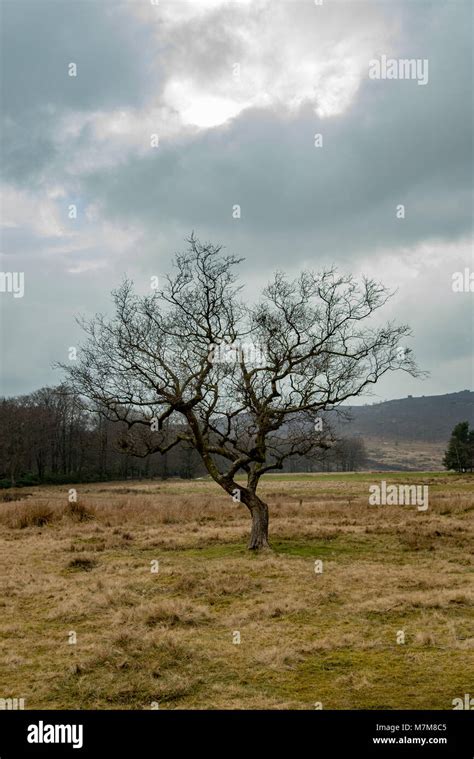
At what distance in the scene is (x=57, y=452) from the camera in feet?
276

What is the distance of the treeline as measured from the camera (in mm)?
69625

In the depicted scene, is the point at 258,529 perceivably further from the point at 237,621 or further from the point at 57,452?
the point at 57,452

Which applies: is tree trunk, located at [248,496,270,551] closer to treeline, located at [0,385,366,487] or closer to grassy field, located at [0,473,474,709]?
grassy field, located at [0,473,474,709]

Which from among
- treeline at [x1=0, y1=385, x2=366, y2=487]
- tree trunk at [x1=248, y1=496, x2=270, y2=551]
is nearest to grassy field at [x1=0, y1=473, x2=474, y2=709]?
tree trunk at [x1=248, y1=496, x2=270, y2=551]

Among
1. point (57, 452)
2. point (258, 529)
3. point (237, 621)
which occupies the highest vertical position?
point (258, 529)

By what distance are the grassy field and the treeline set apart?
48221 mm

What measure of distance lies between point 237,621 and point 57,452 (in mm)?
78109

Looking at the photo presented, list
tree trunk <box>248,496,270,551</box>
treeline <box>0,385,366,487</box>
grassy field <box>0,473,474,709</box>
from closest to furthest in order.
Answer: grassy field <box>0,473,474,709</box>
tree trunk <box>248,496,270,551</box>
treeline <box>0,385,366,487</box>

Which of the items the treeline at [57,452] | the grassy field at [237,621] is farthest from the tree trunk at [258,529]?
the treeline at [57,452]

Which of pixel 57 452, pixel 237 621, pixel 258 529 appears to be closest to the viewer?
pixel 237 621

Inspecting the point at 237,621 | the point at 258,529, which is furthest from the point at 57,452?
the point at 237,621

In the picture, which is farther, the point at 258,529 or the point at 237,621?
the point at 258,529

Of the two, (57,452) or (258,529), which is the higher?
(258,529)
